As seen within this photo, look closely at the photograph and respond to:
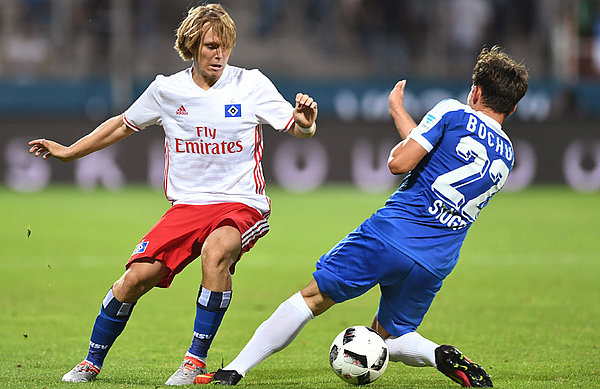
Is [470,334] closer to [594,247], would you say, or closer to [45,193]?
[594,247]

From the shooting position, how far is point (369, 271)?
503cm

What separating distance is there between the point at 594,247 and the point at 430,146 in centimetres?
810

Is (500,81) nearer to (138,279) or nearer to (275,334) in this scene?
(275,334)

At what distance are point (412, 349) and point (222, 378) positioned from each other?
3.49 ft

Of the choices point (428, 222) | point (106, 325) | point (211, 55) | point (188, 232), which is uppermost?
point (211, 55)

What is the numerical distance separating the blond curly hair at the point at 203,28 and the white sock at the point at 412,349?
1.93 meters

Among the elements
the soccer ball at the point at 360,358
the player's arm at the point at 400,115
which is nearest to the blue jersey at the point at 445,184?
the player's arm at the point at 400,115

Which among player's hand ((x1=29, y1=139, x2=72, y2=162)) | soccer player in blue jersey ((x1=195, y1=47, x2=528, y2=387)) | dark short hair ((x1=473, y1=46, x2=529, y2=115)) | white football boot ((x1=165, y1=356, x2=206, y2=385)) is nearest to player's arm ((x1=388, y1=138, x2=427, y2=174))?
soccer player in blue jersey ((x1=195, y1=47, x2=528, y2=387))

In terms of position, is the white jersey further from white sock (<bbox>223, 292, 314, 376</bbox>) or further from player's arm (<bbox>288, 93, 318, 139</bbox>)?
white sock (<bbox>223, 292, 314, 376</bbox>)

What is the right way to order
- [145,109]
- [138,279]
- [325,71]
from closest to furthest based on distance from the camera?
1. [138,279]
2. [145,109]
3. [325,71]

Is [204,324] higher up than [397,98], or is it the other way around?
[397,98]

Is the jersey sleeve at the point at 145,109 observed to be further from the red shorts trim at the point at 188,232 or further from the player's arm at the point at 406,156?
the player's arm at the point at 406,156

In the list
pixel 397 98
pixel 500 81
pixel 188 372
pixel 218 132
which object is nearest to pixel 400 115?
pixel 397 98

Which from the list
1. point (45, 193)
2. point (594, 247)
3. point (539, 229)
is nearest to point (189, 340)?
point (594, 247)
